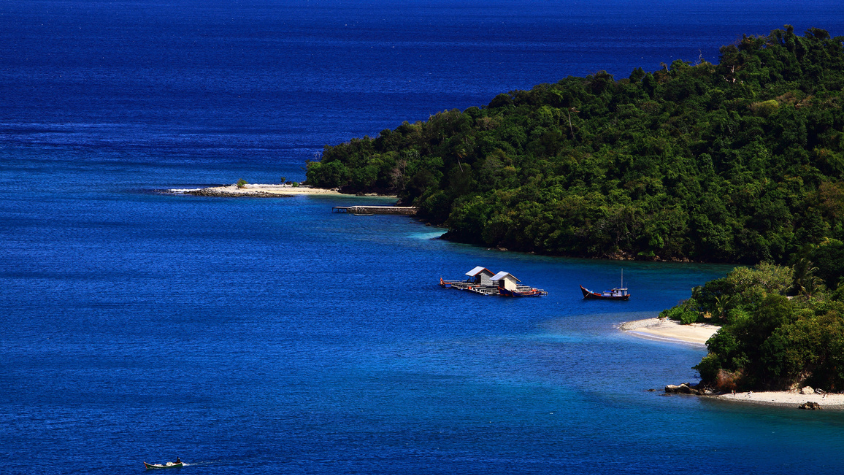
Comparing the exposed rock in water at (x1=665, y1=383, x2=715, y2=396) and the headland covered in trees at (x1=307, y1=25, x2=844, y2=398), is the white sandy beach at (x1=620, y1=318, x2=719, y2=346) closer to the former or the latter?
the headland covered in trees at (x1=307, y1=25, x2=844, y2=398)

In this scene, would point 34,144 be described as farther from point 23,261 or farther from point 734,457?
point 734,457

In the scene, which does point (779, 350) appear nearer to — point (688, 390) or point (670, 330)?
point (688, 390)

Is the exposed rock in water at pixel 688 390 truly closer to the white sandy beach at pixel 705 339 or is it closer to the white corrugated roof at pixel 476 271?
the white sandy beach at pixel 705 339

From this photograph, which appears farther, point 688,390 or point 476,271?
point 476,271

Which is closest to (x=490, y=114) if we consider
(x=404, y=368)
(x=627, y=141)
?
(x=627, y=141)

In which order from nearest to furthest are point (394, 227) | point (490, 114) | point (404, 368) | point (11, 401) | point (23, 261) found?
point (11, 401) < point (404, 368) < point (23, 261) < point (394, 227) < point (490, 114)

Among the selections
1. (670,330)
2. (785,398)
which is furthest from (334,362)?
(785,398)
